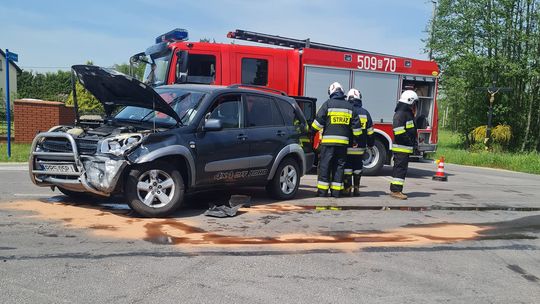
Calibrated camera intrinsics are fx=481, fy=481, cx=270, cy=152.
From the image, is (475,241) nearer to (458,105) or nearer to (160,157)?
(160,157)

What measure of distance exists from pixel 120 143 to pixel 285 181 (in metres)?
3.07

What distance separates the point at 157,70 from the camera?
443 inches

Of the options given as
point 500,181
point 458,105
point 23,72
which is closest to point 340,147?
point 500,181

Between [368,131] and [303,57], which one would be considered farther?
[303,57]

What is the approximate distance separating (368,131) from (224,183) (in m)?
3.08

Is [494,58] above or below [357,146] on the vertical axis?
above

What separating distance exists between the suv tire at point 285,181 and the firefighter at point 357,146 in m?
1.04

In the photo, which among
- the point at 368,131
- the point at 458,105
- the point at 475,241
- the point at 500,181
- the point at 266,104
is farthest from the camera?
the point at 458,105

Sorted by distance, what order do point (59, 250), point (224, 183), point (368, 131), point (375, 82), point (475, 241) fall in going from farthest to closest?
1. point (375, 82)
2. point (368, 131)
3. point (224, 183)
4. point (475, 241)
5. point (59, 250)

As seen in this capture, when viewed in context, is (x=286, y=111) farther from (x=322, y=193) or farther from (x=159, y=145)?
(x=159, y=145)

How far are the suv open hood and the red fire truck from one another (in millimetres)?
3888

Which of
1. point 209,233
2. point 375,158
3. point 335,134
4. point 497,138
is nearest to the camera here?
point 209,233

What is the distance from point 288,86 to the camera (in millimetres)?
11719

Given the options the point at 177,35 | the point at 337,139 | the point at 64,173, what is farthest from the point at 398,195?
the point at 177,35
